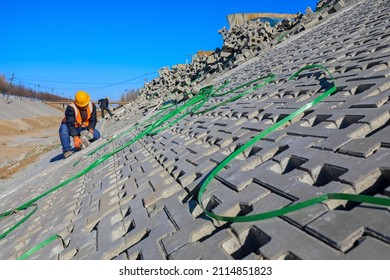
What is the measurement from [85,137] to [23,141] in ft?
61.7

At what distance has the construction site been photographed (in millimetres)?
1576

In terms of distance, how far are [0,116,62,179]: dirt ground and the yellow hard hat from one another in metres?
4.67

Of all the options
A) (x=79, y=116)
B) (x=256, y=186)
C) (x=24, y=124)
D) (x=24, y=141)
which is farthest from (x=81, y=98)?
(x=24, y=124)

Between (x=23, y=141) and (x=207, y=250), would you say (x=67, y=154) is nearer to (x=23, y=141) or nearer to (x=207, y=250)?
(x=207, y=250)

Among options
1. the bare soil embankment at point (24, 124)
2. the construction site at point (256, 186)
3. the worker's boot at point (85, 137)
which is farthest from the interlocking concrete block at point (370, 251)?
the bare soil embankment at point (24, 124)

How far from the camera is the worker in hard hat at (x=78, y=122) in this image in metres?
8.23

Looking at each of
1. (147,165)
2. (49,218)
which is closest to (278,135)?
(147,165)

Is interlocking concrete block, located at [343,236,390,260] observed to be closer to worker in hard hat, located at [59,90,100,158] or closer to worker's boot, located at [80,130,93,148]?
worker in hard hat, located at [59,90,100,158]

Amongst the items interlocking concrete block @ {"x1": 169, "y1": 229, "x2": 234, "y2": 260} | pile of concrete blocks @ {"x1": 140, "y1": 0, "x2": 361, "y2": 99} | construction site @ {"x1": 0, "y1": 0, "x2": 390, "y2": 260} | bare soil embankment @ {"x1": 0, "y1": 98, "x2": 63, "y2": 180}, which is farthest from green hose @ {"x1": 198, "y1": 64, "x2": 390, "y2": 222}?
bare soil embankment @ {"x1": 0, "y1": 98, "x2": 63, "y2": 180}

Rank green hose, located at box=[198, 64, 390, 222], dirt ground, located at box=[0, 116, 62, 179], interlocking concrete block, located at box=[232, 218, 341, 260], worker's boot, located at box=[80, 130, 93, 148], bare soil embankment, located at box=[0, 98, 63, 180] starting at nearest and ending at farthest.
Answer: interlocking concrete block, located at box=[232, 218, 341, 260]
green hose, located at box=[198, 64, 390, 222]
worker's boot, located at box=[80, 130, 93, 148]
dirt ground, located at box=[0, 116, 62, 179]
bare soil embankment, located at box=[0, 98, 63, 180]

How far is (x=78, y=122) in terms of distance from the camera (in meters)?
8.59

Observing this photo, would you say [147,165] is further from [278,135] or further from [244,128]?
[278,135]

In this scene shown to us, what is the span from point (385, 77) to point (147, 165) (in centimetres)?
278

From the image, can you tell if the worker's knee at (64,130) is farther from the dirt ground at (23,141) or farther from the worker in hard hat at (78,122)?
the dirt ground at (23,141)
